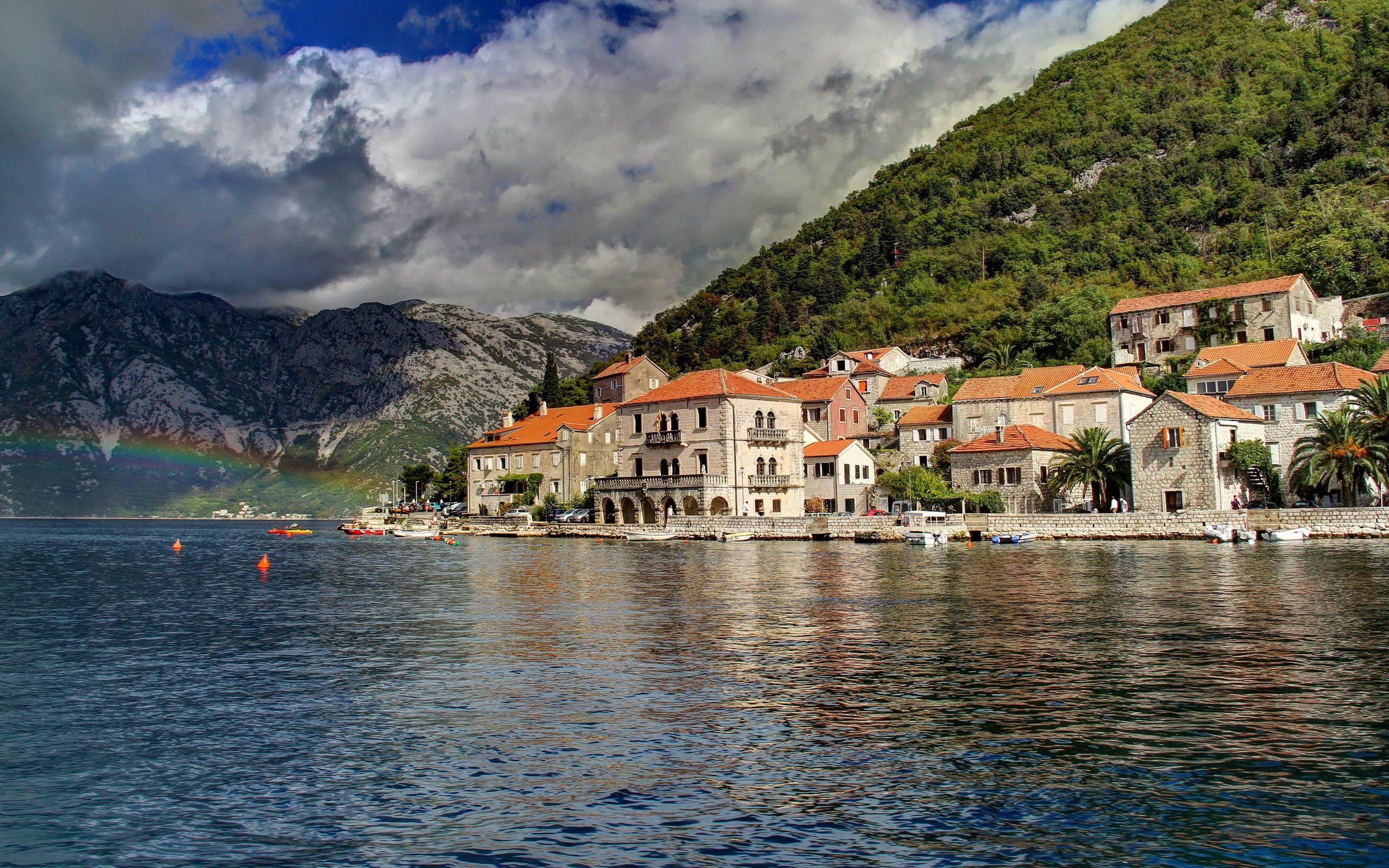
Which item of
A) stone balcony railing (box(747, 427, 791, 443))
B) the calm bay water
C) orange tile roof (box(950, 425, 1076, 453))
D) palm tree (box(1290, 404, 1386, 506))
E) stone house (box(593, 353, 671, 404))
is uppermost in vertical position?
stone house (box(593, 353, 671, 404))

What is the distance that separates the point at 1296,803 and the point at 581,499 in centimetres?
7761

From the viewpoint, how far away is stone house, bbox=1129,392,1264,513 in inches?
2327

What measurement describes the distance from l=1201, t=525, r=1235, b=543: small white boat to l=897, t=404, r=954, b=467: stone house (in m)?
23.1

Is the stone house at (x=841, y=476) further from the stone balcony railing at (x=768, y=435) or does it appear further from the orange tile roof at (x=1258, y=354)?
the orange tile roof at (x=1258, y=354)

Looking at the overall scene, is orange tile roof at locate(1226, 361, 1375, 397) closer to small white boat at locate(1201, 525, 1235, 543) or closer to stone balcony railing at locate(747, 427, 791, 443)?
small white boat at locate(1201, 525, 1235, 543)

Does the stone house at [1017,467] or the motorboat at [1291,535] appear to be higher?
the stone house at [1017,467]

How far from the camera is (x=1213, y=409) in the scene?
59781 millimetres

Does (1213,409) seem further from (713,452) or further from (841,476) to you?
(713,452)

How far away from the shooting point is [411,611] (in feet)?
115

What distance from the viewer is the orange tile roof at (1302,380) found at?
196 ft

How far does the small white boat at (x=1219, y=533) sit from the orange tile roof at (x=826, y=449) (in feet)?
86.2

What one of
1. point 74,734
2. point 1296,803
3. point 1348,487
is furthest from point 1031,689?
point 1348,487

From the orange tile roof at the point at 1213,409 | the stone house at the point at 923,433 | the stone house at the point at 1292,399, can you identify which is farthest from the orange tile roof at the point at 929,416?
the stone house at the point at 1292,399

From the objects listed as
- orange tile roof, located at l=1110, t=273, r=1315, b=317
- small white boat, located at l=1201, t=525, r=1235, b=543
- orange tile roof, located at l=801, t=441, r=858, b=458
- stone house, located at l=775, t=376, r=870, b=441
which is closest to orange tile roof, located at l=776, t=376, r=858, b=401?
stone house, located at l=775, t=376, r=870, b=441
